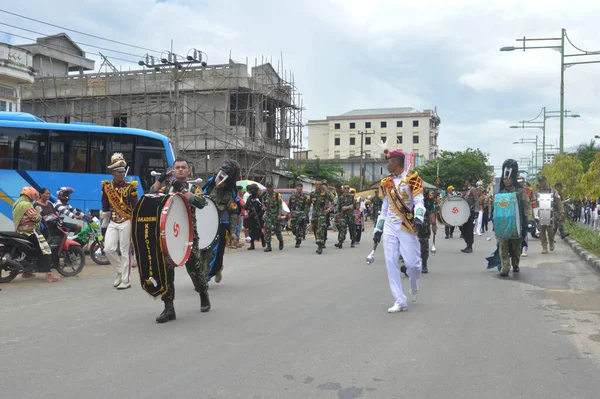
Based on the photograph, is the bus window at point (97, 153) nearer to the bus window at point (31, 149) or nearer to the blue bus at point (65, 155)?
the blue bus at point (65, 155)

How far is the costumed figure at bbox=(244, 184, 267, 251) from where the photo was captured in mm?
17422

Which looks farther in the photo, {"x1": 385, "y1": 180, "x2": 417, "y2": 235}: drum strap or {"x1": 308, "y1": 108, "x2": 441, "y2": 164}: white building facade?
{"x1": 308, "y1": 108, "x2": 441, "y2": 164}: white building facade

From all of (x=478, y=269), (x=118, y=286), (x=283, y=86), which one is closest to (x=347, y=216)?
(x=478, y=269)

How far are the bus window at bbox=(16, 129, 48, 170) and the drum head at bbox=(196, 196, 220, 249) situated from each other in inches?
433

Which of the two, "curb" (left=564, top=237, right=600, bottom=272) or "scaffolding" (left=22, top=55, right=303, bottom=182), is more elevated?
"scaffolding" (left=22, top=55, right=303, bottom=182)

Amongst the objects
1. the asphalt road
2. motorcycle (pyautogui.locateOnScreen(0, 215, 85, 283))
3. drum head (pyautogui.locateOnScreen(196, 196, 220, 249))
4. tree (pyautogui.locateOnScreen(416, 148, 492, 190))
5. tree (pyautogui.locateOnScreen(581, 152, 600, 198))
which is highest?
tree (pyautogui.locateOnScreen(416, 148, 492, 190))

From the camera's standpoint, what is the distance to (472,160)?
6494 cm

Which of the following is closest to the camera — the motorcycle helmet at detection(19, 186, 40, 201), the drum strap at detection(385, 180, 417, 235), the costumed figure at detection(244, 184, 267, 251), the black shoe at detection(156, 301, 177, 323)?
the black shoe at detection(156, 301, 177, 323)

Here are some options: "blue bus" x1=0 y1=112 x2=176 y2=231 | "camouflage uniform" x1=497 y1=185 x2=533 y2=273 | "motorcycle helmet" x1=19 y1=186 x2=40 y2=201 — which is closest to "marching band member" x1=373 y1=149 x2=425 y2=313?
"camouflage uniform" x1=497 y1=185 x2=533 y2=273

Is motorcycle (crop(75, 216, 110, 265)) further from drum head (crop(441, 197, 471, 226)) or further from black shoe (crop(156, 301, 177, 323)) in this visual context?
drum head (crop(441, 197, 471, 226))

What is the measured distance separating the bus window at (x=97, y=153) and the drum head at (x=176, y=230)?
39.0 ft

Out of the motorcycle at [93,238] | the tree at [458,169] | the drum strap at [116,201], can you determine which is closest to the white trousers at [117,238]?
the drum strap at [116,201]

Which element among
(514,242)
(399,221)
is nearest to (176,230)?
(399,221)

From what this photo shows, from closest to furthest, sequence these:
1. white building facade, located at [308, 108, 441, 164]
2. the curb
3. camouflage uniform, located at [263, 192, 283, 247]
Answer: the curb < camouflage uniform, located at [263, 192, 283, 247] < white building facade, located at [308, 108, 441, 164]
